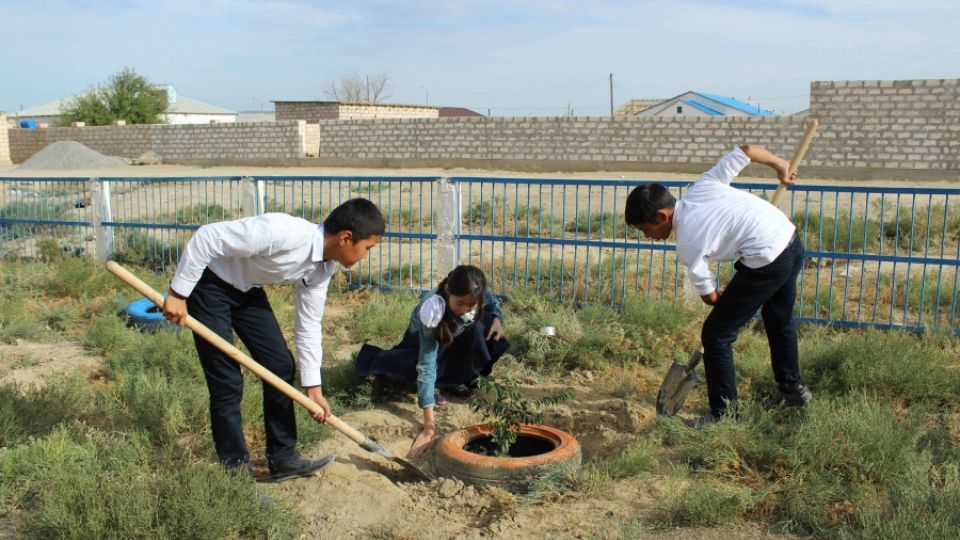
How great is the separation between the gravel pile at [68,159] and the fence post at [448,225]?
956 inches

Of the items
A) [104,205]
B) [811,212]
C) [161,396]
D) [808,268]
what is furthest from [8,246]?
[811,212]

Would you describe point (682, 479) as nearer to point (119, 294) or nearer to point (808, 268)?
point (808, 268)

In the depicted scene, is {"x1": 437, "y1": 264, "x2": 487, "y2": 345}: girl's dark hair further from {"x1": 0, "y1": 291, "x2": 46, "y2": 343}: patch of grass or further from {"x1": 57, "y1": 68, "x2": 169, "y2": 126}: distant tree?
{"x1": 57, "y1": 68, "x2": 169, "y2": 126}: distant tree

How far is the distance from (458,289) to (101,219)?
698 cm

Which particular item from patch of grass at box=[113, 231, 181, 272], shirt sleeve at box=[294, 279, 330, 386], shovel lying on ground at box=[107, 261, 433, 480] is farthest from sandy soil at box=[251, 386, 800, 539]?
patch of grass at box=[113, 231, 181, 272]

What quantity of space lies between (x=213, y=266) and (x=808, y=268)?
626cm

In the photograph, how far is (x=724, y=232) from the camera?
4.15 metres

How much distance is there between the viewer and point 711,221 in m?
4.14

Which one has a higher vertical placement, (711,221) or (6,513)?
(711,221)

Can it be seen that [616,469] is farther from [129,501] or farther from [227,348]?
[129,501]

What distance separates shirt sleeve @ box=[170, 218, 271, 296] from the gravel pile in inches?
1085

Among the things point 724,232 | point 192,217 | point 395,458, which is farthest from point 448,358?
point 192,217

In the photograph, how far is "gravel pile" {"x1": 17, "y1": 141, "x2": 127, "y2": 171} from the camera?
27.9m

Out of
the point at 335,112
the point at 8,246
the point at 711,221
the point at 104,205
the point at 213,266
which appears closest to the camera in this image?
the point at 213,266
